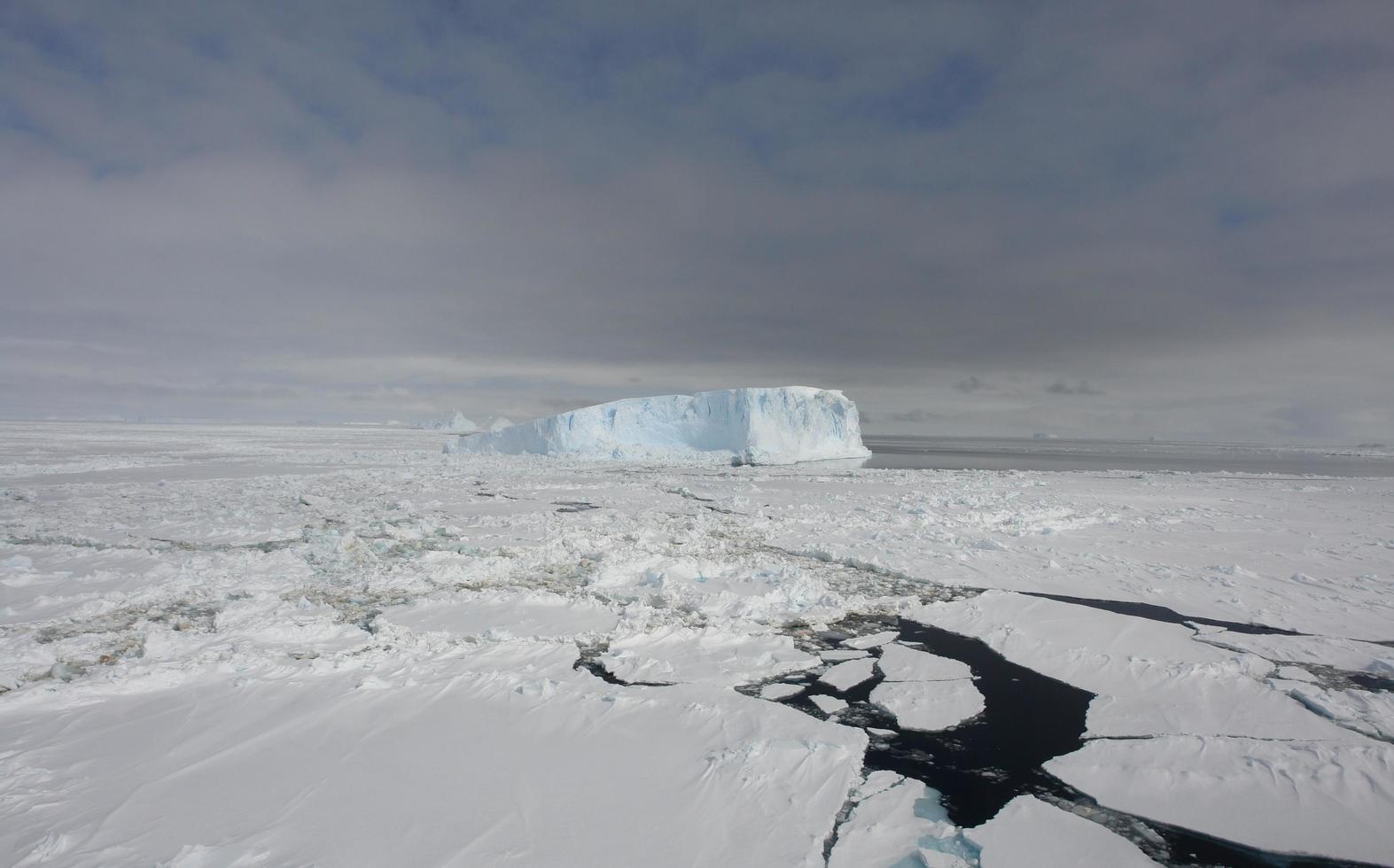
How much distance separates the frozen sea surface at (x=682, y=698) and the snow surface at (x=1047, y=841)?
0.02m

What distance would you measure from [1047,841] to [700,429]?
1335 inches

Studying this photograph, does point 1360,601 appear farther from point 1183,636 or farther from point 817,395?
point 817,395

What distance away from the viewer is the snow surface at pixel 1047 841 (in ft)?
9.50

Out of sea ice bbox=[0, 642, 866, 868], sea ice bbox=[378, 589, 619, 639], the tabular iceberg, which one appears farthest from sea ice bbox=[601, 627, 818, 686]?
the tabular iceberg

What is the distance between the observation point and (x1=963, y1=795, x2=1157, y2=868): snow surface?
114 inches

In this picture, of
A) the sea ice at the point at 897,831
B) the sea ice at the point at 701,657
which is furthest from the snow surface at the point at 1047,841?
the sea ice at the point at 701,657

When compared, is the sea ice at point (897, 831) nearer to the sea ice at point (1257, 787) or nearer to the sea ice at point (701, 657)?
the sea ice at point (1257, 787)

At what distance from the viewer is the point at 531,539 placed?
999 centimetres

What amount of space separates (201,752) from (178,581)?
14.8 ft

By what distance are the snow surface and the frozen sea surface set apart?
0.02 metres

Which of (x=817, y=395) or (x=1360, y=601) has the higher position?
(x=817, y=395)

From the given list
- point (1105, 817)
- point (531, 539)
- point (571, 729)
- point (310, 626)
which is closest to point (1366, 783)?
point (1105, 817)

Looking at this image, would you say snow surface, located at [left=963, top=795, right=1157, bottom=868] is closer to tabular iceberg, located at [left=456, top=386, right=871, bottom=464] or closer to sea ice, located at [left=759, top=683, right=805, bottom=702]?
sea ice, located at [left=759, top=683, right=805, bottom=702]

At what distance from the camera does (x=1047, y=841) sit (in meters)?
3.03
